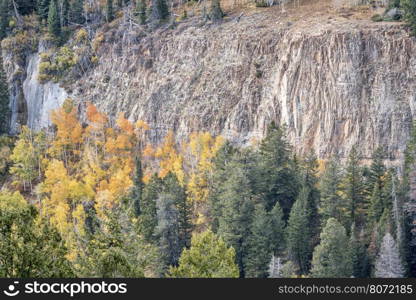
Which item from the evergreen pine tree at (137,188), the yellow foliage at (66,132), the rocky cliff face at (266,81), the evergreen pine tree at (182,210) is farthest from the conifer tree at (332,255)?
the yellow foliage at (66,132)

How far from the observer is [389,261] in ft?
167

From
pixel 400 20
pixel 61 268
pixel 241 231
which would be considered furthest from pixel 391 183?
pixel 61 268

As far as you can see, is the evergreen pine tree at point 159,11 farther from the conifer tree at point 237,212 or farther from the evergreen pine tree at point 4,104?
the conifer tree at point 237,212

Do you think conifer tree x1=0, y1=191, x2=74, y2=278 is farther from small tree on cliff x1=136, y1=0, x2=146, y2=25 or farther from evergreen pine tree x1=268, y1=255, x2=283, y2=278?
small tree on cliff x1=136, y1=0, x2=146, y2=25

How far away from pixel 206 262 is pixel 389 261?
41.4 ft

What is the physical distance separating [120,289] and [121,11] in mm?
67041

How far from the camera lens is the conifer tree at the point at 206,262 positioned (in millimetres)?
42369

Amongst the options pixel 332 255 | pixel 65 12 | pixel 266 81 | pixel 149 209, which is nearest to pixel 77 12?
pixel 65 12

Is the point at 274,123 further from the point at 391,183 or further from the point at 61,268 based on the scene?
the point at 61,268

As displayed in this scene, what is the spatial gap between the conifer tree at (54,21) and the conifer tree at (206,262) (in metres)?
50.2

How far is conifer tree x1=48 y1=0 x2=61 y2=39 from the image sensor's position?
296ft

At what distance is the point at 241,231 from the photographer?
58.4 m

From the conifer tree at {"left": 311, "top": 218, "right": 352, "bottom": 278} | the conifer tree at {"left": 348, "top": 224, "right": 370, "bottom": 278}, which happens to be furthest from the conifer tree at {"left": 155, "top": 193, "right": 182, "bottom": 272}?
the conifer tree at {"left": 348, "top": 224, "right": 370, "bottom": 278}

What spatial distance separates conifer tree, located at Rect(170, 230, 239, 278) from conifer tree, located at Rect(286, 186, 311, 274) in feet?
38.0
